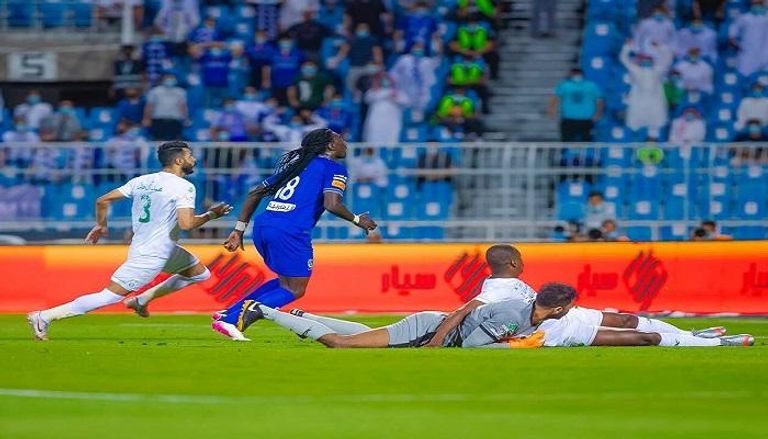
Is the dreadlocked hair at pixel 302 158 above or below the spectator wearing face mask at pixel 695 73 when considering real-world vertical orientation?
below

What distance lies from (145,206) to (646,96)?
14445mm

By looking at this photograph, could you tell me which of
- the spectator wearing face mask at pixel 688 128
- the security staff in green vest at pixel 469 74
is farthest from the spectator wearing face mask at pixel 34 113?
the spectator wearing face mask at pixel 688 128

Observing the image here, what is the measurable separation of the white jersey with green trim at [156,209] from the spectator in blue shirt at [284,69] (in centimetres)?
1319

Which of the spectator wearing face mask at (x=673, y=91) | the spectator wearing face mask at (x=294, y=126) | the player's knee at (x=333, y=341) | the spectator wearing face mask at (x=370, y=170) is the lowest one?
the player's knee at (x=333, y=341)

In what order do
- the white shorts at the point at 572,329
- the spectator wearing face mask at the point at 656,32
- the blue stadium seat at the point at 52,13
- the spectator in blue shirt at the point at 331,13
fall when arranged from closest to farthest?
the white shorts at the point at 572,329
the spectator wearing face mask at the point at 656,32
the spectator in blue shirt at the point at 331,13
the blue stadium seat at the point at 52,13

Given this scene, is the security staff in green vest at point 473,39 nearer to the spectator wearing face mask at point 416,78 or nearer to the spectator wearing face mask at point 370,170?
the spectator wearing face mask at point 416,78

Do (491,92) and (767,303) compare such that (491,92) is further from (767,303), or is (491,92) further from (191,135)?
(767,303)

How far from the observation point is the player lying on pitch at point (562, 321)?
46.4 ft

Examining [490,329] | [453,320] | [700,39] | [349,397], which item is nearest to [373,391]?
[349,397]

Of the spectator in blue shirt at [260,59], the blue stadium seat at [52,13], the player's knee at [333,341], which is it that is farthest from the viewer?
the blue stadium seat at [52,13]

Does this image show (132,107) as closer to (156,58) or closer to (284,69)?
(156,58)

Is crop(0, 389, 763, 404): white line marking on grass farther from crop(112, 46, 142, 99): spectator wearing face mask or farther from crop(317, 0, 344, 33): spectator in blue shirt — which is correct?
crop(317, 0, 344, 33): spectator in blue shirt

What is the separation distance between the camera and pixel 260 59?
97.7ft

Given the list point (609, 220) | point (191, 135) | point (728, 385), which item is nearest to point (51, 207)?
point (191, 135)
